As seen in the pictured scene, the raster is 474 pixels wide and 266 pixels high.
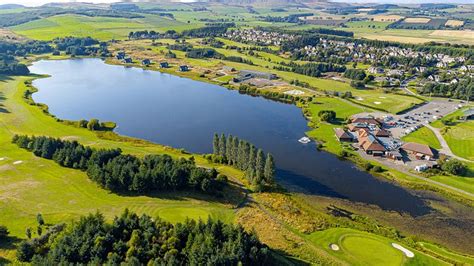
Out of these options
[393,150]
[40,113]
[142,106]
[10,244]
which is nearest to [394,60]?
[393,150]

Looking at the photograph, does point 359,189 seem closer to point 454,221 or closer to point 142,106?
point 454,221

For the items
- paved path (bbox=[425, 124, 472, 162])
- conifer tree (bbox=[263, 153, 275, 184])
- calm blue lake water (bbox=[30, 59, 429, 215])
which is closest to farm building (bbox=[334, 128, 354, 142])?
calm blue lake water (bbox=[30, 59, 429, 215])

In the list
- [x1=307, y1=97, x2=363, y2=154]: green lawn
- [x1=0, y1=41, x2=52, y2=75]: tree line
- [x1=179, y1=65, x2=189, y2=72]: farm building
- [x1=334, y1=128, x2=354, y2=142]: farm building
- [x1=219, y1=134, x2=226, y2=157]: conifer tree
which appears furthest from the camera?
[x1=179, y1=65, x2=189, y2=72]: farm building

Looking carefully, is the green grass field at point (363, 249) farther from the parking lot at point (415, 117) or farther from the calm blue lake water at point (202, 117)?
the parking lot at point (415, 117)

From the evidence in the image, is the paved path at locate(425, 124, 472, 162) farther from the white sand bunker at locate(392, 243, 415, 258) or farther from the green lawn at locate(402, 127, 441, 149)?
the white sand bunker at locate(392, 243, 415, 258)

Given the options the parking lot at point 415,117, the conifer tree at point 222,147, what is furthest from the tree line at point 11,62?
the parking lot at point 415,117
